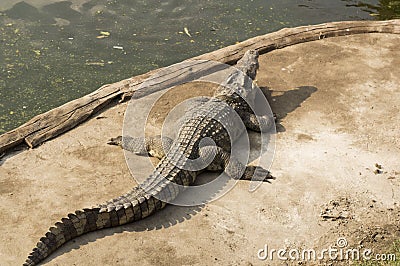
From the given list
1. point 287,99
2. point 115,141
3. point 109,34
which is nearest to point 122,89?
point 115,141

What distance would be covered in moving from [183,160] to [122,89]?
1.98 m

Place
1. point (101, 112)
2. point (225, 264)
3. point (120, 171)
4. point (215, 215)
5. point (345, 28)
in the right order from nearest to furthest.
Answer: point (225, 264)
point (215, 215)
point (120, 171)
point (101, 112)
point (345, 28)

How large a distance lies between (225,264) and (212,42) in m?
6.16

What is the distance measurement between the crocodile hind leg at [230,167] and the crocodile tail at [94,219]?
0.89 meters

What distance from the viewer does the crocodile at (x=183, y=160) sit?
15.5 ft

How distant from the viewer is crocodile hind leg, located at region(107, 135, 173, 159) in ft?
19.5

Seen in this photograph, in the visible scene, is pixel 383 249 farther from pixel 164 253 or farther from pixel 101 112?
pixel 101 112

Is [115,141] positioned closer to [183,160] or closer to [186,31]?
[183,160]

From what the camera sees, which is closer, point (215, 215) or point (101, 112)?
point (215, 215)

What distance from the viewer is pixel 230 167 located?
576cm

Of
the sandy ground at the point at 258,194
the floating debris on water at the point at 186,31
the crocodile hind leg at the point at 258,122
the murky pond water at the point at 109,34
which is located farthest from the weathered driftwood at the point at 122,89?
the floating debris on water at the point at 186,31

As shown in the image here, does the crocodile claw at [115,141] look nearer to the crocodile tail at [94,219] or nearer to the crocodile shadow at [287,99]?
the crocodile tail at [94,219]

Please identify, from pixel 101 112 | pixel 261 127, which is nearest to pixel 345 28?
pixel 261 127

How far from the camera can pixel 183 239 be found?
4887 millimetres
